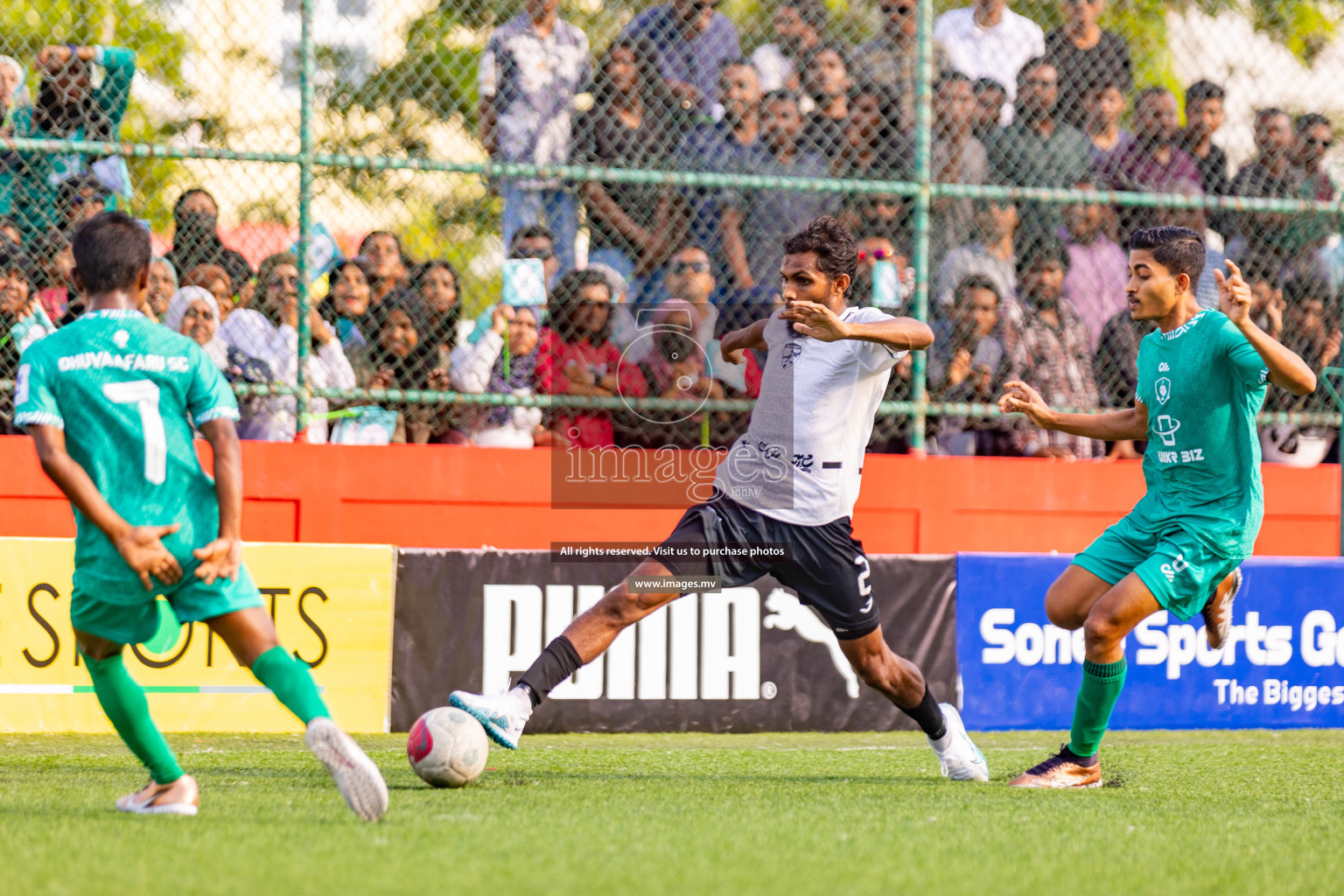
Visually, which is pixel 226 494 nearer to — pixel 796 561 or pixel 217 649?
pixel 796 561

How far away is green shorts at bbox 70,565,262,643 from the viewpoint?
4480 millimetres

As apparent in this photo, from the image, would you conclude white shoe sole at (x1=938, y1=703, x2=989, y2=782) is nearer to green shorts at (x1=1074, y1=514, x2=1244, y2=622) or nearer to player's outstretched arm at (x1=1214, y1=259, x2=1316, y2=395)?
green shorts at (x1=1074, y1=514, x2=1244, y2=622)

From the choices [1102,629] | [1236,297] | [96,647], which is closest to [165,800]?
[96,647]

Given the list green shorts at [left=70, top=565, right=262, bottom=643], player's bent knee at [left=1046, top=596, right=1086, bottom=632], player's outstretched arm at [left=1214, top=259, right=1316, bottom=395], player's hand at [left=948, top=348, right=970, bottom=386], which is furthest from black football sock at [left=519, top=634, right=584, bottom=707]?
player's hand at [left=948, top=348, right=970, bottom=386]

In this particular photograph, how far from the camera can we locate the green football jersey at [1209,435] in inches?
226

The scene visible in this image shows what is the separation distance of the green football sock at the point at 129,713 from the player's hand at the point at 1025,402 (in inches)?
133

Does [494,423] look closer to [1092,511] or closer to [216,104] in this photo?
[216,104]

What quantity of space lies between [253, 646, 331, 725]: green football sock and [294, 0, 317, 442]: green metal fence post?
3798 mm

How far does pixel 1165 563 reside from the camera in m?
5.71

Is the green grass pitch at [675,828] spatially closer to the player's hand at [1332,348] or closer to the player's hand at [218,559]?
the player's hand at [218,559]

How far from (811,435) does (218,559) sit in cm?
234

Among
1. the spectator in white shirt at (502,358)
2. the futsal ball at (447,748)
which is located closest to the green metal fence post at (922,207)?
the spectator in white shirt at (502,358)

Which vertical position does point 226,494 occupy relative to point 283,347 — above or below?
below

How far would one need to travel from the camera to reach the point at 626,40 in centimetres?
874
